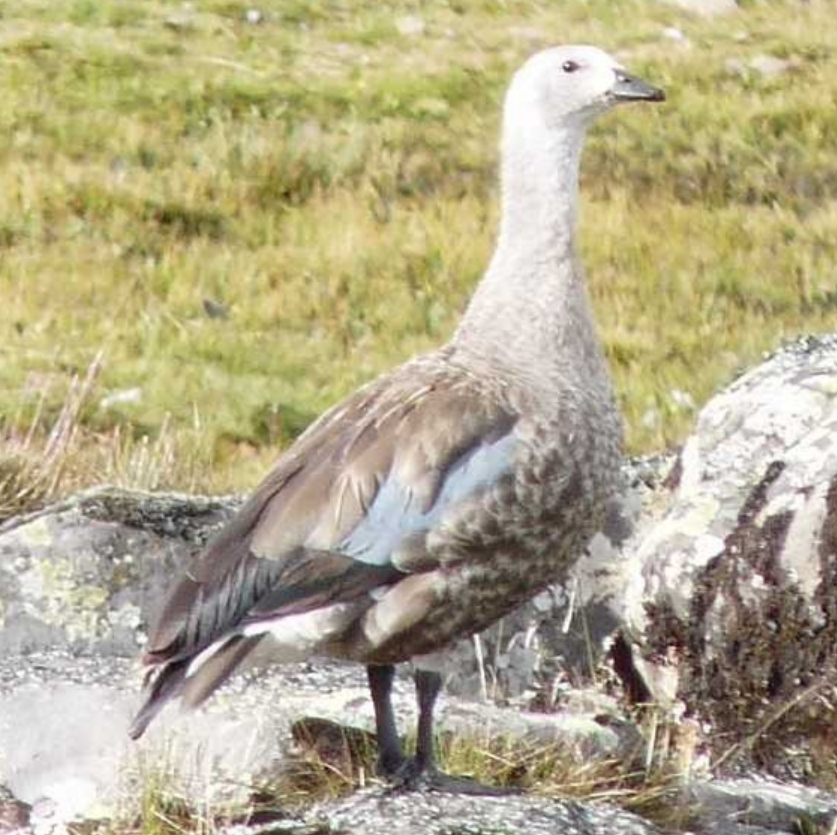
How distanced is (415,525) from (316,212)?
8668 mm

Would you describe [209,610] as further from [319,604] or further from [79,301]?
[79,301]

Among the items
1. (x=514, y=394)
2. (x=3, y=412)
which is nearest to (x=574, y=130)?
(x=514, y=394)

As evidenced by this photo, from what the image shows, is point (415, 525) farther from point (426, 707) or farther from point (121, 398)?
point (121, 398)

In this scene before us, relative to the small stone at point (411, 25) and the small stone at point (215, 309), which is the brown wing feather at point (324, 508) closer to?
the small stone at point (215, 309)

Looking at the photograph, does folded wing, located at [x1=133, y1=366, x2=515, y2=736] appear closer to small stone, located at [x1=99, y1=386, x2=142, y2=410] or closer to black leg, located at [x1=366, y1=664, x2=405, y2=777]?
black leg, located at [x1=366, y1=664, x2=405, y2=777]

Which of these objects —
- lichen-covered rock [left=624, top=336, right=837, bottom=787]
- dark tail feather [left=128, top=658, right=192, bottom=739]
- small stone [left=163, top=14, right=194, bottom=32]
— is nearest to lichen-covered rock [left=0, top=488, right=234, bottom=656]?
lichen-covered rock [left=624, top=336, right=837, bottom=787]

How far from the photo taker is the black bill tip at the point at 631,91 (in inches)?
259

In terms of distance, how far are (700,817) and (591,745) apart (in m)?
0.40

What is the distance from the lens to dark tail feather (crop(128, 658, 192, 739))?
17.9 feet

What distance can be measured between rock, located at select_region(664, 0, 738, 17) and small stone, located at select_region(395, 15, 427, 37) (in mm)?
2261

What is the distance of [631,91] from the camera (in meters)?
6.61

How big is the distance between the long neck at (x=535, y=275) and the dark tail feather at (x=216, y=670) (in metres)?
0.95

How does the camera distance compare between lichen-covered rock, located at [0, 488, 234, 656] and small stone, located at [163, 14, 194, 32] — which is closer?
lichen-covered rock, located at [0, 488, 234, 656]

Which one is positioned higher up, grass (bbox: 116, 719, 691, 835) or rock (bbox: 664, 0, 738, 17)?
rock (bbox: 664, 0, 738, 17)
